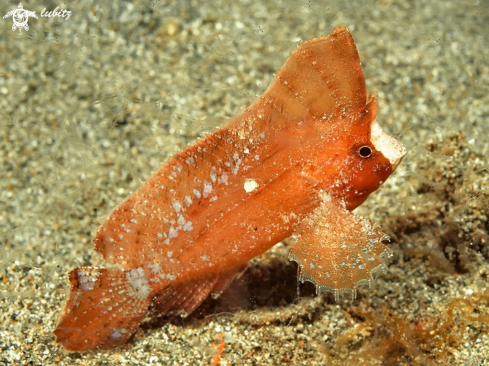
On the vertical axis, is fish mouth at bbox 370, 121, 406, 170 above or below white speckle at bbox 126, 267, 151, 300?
above

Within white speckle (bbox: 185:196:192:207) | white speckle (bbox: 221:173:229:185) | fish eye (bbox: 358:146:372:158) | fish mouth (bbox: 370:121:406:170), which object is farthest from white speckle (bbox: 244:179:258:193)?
fish mouth (bbox: 370:121:406:170)

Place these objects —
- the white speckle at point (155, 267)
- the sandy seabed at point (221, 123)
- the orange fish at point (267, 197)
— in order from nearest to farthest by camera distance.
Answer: the orange fish at point (267, 197) < the white speckle at point (155, 267) < the sandy seabed at point (221, 123)

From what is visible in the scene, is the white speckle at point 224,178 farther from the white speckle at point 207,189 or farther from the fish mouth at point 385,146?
the fish mouth at point 385,146

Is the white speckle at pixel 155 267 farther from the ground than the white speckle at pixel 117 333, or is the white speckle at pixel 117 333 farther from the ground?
the white speckle at pixel 155 267

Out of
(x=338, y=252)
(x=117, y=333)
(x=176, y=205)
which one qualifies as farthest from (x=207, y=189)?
(x=117, y=333)

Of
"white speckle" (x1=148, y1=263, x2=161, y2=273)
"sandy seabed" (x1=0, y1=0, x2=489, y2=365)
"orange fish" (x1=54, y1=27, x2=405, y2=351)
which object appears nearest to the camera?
"orange fish" (x1=54, y1=27, x2=405, y2=351)

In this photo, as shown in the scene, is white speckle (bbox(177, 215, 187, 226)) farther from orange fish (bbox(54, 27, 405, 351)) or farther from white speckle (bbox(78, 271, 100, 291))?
white speckle (bbox(78, 271, 100, 291))

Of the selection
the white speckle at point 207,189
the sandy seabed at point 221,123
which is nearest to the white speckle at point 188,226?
the white speckle at point 207,189

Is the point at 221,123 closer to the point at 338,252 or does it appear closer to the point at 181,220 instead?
the point at 181,220
